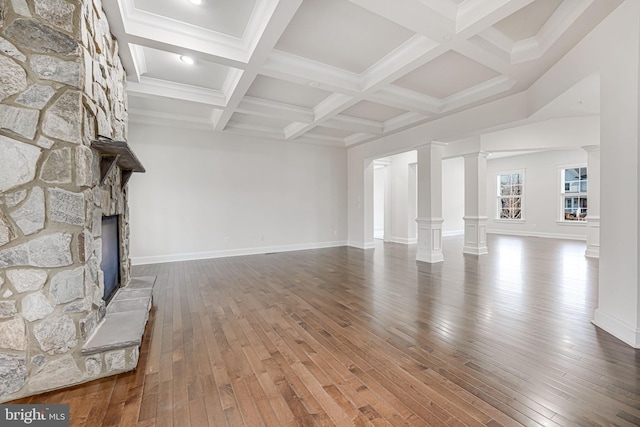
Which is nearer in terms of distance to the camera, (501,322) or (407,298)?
(501,322)

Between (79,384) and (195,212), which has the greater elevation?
(195,212)

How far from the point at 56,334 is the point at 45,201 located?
2.79 ft

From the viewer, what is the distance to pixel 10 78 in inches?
67.0

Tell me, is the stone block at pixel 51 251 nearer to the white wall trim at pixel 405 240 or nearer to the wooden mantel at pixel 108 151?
the wooden mantel at pixel 108 151

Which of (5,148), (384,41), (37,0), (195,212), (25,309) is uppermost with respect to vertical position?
(384,41)

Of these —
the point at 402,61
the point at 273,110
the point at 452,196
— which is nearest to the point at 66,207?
the point at 402,61

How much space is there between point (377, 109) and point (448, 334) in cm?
410

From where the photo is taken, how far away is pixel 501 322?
2750 mm

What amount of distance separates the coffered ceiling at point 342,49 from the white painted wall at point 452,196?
20.5 feet

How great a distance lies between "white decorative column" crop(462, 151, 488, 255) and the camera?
656 centimetres

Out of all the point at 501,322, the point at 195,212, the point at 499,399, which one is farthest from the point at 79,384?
the point at 195,212

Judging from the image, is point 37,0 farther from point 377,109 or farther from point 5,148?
point 377,109

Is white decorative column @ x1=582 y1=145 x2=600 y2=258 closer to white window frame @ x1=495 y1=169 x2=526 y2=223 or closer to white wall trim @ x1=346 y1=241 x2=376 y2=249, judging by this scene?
white window frame @ x1=495 y1=169 x2=526 y2=223

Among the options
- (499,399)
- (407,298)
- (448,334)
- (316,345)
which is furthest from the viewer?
(407,298)
